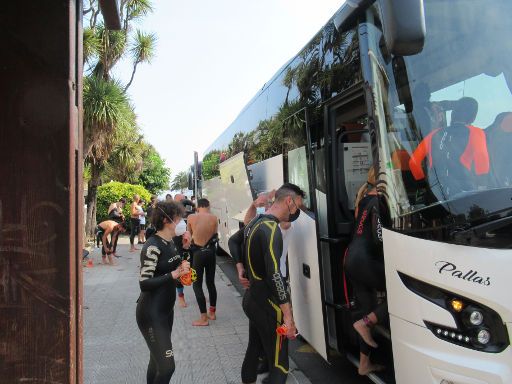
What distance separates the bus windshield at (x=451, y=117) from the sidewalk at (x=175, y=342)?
2.70 meters

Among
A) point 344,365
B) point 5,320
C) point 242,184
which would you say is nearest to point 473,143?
point 5,320

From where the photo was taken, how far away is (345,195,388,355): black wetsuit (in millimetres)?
3473

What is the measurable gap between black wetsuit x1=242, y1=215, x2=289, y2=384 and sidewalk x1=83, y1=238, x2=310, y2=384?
3.37ft

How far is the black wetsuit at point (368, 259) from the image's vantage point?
3.47 meters

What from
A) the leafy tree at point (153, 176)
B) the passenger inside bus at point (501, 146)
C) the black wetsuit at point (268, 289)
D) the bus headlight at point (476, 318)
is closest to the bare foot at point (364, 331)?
the black wetsuit at point (268, 289)

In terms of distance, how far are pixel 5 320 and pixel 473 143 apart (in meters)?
2.45

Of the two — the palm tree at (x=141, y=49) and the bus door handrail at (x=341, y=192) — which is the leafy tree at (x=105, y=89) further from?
the bus door handrail at (x=341, y=192)

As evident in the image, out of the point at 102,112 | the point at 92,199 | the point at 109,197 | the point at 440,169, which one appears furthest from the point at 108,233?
the point at 440,169

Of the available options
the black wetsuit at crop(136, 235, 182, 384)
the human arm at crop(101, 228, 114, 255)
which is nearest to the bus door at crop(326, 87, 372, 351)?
the black wetsuit at crop(136, 235, 182, 384)

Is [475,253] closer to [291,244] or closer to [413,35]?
[413,35]

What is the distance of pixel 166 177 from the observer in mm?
53125

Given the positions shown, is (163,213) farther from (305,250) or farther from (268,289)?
(305,250)

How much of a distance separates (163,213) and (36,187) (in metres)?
1.90

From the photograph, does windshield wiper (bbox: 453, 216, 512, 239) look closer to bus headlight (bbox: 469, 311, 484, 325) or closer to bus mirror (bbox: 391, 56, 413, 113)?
bus headlight (bbox: 469, 311, 484, 325)
